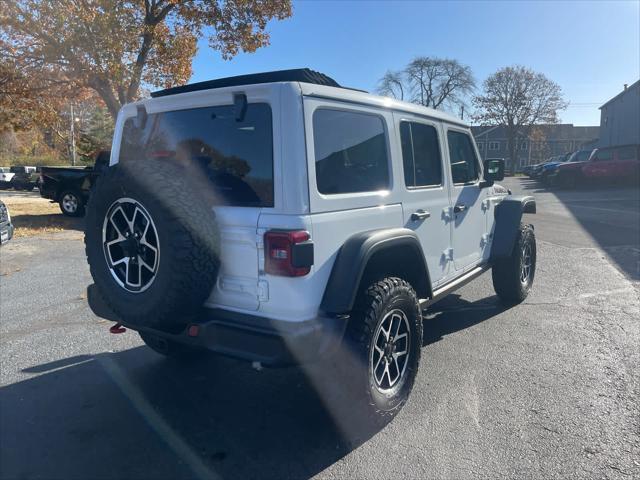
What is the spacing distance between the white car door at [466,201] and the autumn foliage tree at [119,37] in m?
9.54

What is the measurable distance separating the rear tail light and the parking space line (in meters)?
1.17

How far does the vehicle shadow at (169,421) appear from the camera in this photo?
2730mm

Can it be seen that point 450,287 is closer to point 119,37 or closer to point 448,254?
point 448,254

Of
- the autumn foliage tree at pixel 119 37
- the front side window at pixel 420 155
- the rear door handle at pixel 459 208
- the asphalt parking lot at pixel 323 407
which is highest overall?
the autumn foliage tree at pixel 119 37

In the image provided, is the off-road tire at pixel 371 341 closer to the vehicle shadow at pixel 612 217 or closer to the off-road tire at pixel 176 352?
the off-road tire at pixel 176 352

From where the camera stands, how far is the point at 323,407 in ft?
11.0

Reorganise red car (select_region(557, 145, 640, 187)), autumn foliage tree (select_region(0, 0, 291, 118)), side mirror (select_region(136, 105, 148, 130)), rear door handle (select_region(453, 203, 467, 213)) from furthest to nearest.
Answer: red car (select_region(557, 145, 640, 187)) < autumn foliage tree (select_region(0, 0, 291, 118)) < rear door handle (select_region(453, 203, 467, 213)) < side mirror (select_region(136, 105, 148, 130))

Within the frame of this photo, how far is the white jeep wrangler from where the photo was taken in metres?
2.60

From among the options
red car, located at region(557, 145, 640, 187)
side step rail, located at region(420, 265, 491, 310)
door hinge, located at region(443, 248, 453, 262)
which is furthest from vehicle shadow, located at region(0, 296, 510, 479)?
red car, located at region(557, 145, 640, 187)

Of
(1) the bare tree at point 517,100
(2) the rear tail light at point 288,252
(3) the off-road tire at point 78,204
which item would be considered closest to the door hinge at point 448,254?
(2) the rear tail light at point 288,252

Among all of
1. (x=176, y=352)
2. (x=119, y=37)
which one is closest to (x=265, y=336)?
(x=176, y=352)

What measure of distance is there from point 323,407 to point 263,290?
3.74 ft

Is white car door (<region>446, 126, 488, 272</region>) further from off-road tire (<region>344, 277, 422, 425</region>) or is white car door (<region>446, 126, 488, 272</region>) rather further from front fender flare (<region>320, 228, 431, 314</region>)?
front fender flare (<region>320, 228, 431, 314</region>)

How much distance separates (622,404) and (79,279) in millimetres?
6586
